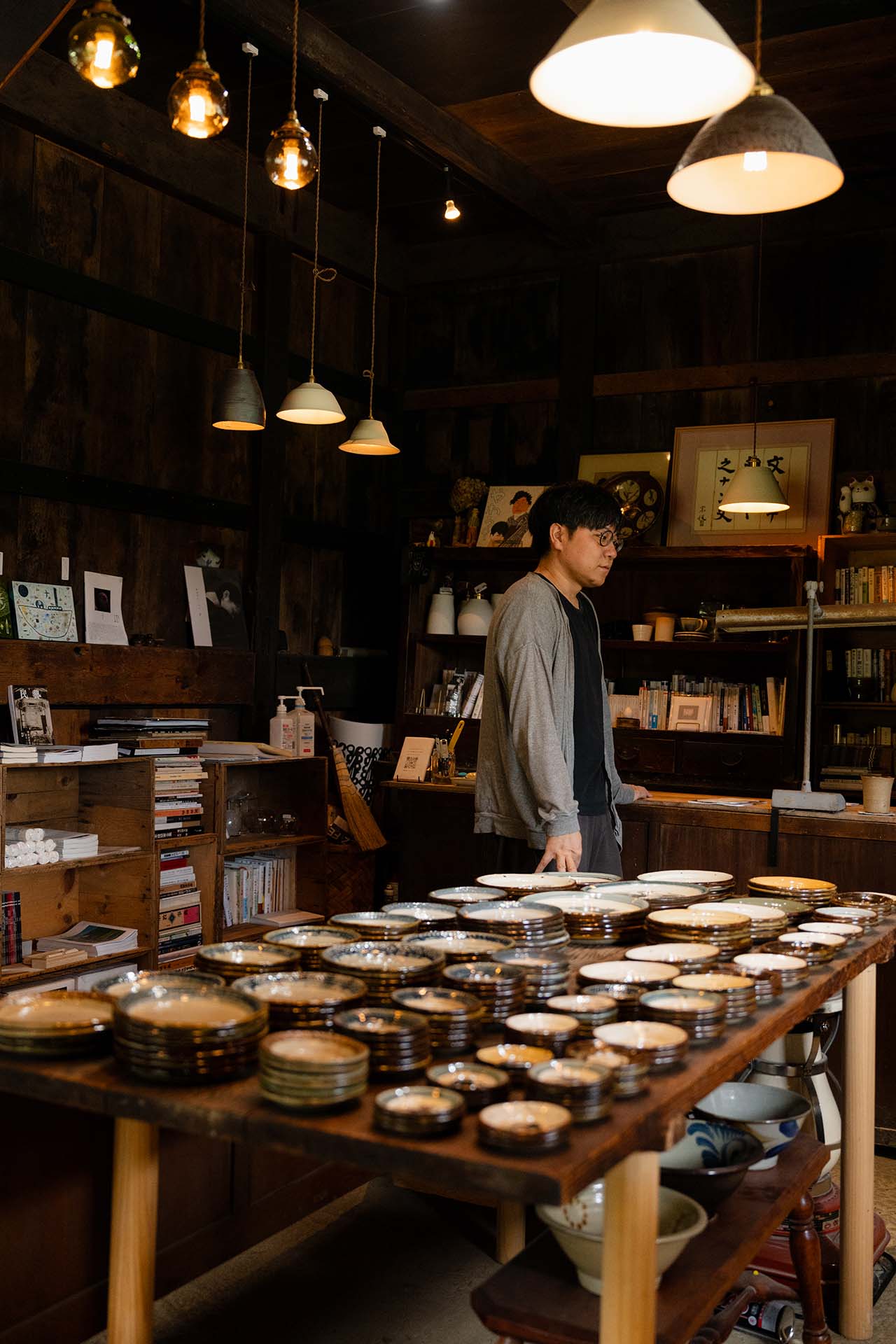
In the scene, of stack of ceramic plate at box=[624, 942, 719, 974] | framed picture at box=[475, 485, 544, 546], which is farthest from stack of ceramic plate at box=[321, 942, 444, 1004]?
framed picture at box=[475, 485, 544, 546]

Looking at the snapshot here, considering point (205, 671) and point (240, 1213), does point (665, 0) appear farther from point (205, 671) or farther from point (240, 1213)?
point (205, 671)

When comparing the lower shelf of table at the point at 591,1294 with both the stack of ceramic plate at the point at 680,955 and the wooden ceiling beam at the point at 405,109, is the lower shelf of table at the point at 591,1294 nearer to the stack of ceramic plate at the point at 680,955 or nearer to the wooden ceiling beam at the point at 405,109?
the stack of ceramic plate at the point at 680,955

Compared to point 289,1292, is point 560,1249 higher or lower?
higher

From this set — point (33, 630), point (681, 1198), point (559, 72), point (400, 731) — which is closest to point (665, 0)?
point (559, 72)

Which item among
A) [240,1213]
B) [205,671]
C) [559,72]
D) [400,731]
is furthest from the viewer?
[400,731]

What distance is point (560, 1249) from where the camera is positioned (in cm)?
193

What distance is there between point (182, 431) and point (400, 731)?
6.03ft

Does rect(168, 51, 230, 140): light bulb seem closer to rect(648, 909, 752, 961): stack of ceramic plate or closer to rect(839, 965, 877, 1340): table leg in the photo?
rect(648, 909, 752, 961): stack of ceramic plate

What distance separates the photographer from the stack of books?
459cm

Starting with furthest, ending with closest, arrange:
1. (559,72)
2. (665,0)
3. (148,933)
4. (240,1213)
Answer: (148,933), (240,1213), (559,72), (665,0)

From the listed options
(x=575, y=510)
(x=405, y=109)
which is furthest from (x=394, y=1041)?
(x=405, y=109)

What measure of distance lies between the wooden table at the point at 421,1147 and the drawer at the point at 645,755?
4.05 m

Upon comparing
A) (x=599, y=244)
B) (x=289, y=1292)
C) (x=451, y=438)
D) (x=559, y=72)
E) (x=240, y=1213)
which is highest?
(x=599, y=244)

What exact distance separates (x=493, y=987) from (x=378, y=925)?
44 cm
